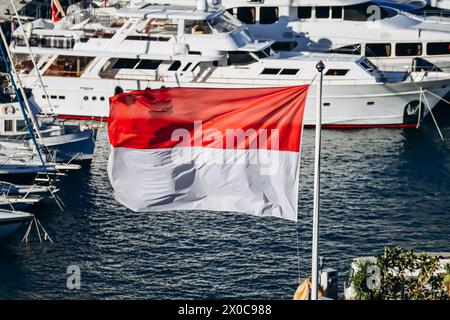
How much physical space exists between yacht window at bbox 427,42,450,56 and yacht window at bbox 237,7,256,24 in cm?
951

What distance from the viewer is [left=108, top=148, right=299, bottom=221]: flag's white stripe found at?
28.1 m

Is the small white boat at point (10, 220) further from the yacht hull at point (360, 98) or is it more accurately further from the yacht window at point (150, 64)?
the yacht window at point (150, 64)

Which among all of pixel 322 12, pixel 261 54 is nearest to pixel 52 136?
pixel 261 54

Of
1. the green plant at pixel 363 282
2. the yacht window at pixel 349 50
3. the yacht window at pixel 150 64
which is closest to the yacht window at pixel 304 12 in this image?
the yacht window at pixel 349 50

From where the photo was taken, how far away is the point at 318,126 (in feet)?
88.8

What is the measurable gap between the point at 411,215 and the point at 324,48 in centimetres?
1948

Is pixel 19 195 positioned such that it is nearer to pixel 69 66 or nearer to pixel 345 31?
pixel 69 66

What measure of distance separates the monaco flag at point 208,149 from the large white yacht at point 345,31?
37300 millimetres

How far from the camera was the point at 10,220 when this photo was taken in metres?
43.4

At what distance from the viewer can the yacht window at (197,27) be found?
200 ft

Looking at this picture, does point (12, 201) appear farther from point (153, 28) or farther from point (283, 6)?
point (283, 6)

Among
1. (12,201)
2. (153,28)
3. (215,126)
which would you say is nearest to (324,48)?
(153,28)

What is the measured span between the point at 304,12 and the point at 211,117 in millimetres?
38637

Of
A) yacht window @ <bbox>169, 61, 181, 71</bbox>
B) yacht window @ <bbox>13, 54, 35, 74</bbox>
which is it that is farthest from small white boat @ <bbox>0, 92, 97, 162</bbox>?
yacht window @ <bbox>13, 54, 35, 74</bbox>
